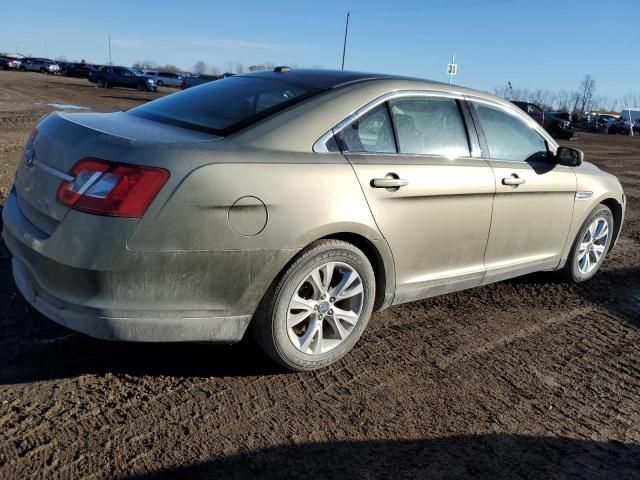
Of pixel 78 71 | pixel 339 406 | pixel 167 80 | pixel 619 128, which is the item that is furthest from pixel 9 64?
pixel 339 406

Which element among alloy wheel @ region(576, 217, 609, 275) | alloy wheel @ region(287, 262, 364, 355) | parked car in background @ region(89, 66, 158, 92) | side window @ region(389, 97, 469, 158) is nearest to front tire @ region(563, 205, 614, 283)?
alloy wheel @ region(576, 217, 609, 275)

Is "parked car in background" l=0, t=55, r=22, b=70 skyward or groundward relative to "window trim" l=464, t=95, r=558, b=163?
groundward

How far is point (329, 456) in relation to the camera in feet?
8.41

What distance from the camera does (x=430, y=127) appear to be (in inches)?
149

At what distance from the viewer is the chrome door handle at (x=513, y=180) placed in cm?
406

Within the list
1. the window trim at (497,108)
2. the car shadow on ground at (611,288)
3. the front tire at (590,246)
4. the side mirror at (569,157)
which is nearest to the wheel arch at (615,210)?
the front tire at (590,246)

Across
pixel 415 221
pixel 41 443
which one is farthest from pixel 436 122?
pixel 41 443

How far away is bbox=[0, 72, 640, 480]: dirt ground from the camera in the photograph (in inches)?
98.1

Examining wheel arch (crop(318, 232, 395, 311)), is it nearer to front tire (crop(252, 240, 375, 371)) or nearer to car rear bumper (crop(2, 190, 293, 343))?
front tire (crop(252, 240, 375, 371))

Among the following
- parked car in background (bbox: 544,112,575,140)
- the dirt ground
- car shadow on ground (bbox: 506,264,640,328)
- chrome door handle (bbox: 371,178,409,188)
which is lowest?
parked car in background (bbox: 544,112,575,140)

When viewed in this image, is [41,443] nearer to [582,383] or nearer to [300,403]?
[300,403]

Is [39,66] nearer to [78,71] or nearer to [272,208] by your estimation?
[78,71]

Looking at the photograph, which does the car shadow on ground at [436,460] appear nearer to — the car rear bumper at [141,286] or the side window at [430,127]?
the car rear bumper at [141,286]

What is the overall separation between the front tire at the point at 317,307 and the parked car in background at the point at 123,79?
41.7 m
